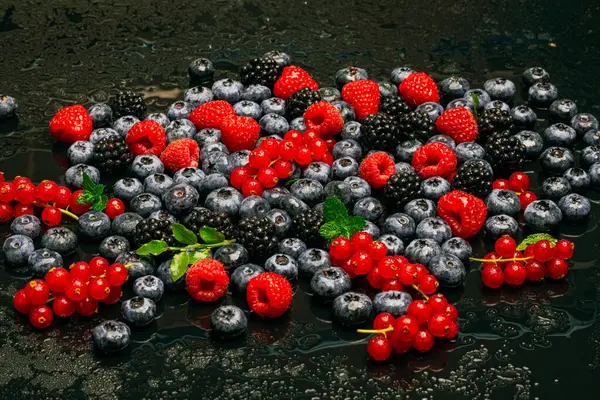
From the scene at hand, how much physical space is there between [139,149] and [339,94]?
990 mm

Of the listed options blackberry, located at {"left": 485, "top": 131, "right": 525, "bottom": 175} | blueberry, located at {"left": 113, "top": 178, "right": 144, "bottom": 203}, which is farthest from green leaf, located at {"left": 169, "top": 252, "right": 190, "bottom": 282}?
blackberry, located at {"left": 485, "top": 131, "right": 525, "bottom": 175}

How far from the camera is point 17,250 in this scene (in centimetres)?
340

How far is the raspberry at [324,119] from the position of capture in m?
3.93

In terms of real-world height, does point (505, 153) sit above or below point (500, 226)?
above

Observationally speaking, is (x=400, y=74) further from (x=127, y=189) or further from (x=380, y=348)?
(x=380, y=348)

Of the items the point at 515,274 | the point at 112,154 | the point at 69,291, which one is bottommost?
the point at 69,291

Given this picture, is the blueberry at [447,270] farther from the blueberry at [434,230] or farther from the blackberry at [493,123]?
the blackberry at [493,123]

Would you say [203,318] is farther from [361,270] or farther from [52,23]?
[52,23]

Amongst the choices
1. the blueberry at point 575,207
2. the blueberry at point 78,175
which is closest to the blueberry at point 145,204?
the blueberry at point 78,175

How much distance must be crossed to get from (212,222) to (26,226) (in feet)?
2.41

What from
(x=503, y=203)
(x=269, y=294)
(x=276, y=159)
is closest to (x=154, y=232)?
(x=269, y=294)

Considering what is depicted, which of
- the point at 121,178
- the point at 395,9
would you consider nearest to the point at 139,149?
the point at 121,178

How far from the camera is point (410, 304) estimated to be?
3090mm

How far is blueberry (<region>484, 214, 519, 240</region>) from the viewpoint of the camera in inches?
139
